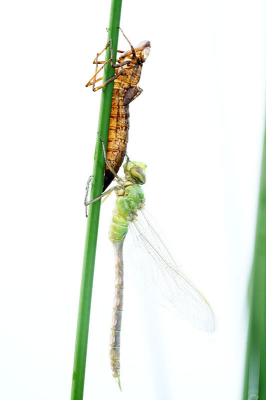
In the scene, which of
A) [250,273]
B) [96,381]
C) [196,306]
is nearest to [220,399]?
[96,381]

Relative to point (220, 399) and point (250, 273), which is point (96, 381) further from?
point (250, 273)

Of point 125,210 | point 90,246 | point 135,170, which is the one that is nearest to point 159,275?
point 125,210

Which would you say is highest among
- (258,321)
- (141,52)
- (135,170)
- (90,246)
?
(141,52)

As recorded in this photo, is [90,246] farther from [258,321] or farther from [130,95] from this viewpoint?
[130,95]

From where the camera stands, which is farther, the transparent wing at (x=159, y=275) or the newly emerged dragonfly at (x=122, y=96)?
the transparent wing at (x=159, y=275)

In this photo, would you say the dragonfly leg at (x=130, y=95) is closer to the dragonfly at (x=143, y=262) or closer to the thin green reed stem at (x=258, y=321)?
the dragonfly at (x=143, y=262)

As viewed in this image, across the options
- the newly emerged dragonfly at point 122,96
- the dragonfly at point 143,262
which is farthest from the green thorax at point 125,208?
the newly emerged dragonfly at point 122,96

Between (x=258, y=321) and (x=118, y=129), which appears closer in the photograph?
(x=258, y=321)

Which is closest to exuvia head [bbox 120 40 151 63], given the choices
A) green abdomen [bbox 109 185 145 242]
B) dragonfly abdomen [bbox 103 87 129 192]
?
dragonfly abdomen [bbox 103 87 129 192]
